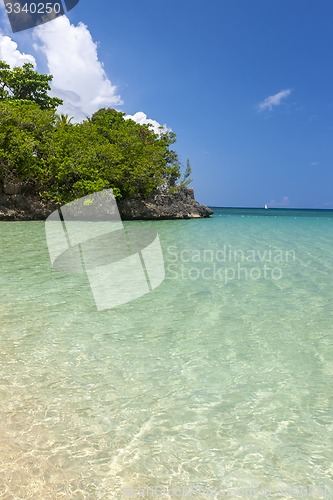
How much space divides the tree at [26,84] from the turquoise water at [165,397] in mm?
32984

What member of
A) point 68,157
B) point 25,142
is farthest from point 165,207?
point 25,142

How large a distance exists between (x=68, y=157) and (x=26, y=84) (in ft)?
49.7

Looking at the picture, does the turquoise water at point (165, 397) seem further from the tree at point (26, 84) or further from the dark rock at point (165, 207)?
the tree at point (26, 84)

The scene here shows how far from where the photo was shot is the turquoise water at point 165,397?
2.00m

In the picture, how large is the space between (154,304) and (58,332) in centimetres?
175

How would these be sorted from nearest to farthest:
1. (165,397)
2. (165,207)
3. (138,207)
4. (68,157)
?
1. (165,397)
2. (68,157)
3. (138,207)
4. (165,207)

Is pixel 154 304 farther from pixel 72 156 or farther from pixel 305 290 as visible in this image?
pixel 72 156

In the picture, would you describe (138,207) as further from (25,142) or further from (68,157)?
(25,142)

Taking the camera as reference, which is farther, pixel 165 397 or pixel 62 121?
pixel 62 121

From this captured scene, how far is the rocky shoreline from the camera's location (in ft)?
74.8

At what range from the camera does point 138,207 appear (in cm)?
2873

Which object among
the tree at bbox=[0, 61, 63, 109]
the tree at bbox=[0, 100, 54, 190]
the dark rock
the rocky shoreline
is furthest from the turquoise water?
the tree at bbox=[0, 61, 63, 109]

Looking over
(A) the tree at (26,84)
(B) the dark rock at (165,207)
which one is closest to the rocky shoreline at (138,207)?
(B) the dark rock at (165,207)

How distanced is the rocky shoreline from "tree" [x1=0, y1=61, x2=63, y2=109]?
13.5m
